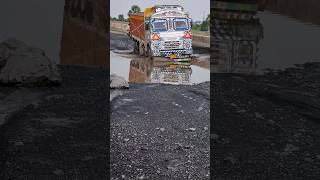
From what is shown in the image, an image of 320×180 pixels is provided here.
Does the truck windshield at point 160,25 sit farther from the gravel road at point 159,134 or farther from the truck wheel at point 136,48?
A: the gravel road at point 159,134

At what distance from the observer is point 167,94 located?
4781 mm

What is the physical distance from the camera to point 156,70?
4.77 m

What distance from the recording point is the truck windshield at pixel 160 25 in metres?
4.89

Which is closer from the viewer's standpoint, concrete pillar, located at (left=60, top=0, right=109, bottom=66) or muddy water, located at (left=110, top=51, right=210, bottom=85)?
muddy water, located at (left=110, top=51, right=210, bottom=85)

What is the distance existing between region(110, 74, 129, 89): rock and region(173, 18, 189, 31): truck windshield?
933 mm

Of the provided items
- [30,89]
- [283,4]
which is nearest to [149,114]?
[30,89]

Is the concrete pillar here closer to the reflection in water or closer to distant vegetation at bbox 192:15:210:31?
the reflection in water

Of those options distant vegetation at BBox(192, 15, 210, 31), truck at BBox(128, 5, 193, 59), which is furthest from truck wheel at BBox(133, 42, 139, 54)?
distant vegetation at BBox(192, 15, 210, 31)

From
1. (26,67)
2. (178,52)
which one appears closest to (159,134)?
(178,52)

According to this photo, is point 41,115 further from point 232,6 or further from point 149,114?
point 232,6

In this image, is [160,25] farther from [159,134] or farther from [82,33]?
[82,33]

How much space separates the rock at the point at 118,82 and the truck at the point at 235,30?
394 centimetres

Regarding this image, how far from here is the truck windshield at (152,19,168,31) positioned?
4.89 metres

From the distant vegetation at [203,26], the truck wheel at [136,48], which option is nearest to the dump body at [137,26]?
the truck wheel at [136,48]
